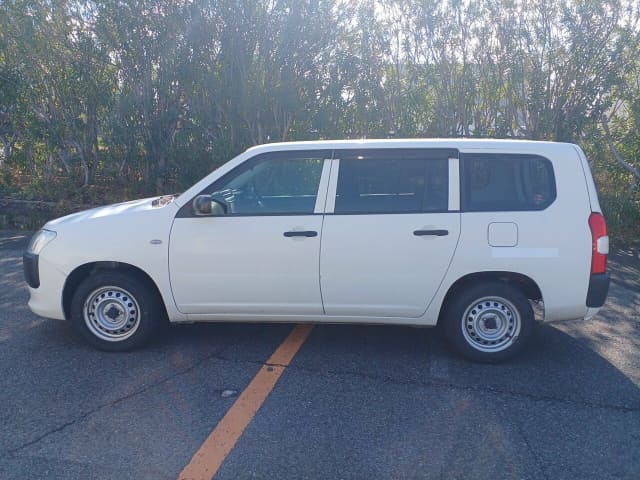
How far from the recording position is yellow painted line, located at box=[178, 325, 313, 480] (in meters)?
3.61

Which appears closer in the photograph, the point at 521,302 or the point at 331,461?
the point at 331,461

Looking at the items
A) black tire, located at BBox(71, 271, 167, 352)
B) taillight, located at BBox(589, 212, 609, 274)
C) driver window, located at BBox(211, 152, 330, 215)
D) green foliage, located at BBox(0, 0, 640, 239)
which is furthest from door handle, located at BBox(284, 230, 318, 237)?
green foliage, located at BBox(0, 0, 640, 239)

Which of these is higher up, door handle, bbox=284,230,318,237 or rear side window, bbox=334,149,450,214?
rear side window, bbox=334,149,450,214

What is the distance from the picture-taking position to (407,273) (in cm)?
502

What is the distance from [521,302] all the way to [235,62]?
7426 millimetres

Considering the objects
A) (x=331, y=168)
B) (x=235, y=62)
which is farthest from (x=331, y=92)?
(x=331, y=168)

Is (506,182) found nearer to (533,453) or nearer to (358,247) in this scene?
(358,247)

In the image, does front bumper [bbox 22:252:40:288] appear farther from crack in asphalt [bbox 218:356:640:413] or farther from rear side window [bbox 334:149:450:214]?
rear side window [bbox 334:149:450:214]

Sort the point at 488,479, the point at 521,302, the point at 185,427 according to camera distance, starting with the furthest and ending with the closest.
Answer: the point at 521,302 < the point at 185,427 < the point at 488,479

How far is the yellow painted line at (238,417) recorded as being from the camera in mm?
3607

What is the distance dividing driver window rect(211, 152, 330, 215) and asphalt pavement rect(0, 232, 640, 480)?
1201 mm

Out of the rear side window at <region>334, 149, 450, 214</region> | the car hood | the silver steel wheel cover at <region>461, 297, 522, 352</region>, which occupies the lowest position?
the silver steel wheel cover at <region>461, 297, 522, 352</region>

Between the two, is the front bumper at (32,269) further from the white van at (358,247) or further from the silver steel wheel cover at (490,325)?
the silver steel wheel cover at (490,325)

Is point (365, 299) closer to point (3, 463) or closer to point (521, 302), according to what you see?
point (521, 302)
